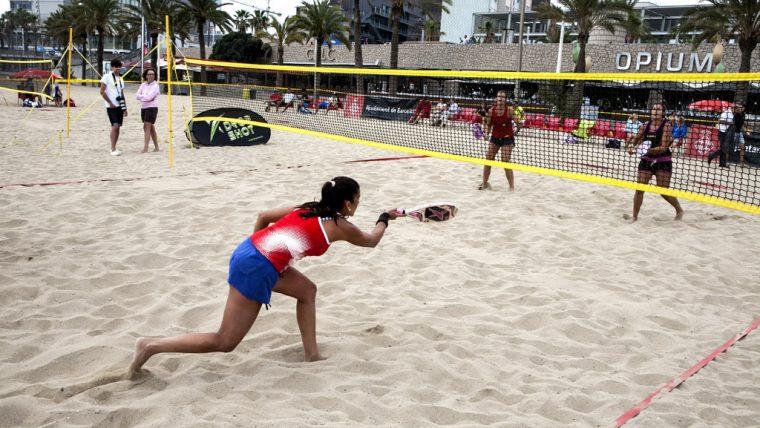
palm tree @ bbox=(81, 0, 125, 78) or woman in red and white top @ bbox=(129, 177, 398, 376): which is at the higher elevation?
palm tree @ bbox=(81, 0, 125, 78)

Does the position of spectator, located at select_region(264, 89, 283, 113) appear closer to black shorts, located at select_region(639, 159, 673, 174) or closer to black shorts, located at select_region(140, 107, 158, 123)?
black shorts, located at select_region(140, 107, 158, 123)

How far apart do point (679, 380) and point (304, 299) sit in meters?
2.22

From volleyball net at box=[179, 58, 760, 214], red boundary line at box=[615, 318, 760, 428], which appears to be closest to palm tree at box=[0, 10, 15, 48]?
volleyball net at box=[179, 58, 760, 214]

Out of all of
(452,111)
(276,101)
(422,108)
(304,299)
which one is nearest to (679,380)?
(304,299)

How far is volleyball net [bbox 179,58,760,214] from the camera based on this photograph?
6.71 meters

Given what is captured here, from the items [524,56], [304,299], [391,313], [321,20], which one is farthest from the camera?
[321,20]

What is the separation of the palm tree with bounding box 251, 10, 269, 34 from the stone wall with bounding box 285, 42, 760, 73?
21333mm

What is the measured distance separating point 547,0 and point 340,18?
14538 millimetres

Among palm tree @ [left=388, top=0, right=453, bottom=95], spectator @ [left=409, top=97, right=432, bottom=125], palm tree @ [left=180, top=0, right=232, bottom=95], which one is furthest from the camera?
palm tree @ [left=180, top=0, right=232, bottom=95]

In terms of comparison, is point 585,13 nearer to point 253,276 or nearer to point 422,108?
point 422,108

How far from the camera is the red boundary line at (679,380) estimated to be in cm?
304

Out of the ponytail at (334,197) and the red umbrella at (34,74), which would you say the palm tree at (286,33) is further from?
the ponytail at (334,197)

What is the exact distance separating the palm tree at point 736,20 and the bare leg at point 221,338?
2424cm

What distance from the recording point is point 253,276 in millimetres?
3094
